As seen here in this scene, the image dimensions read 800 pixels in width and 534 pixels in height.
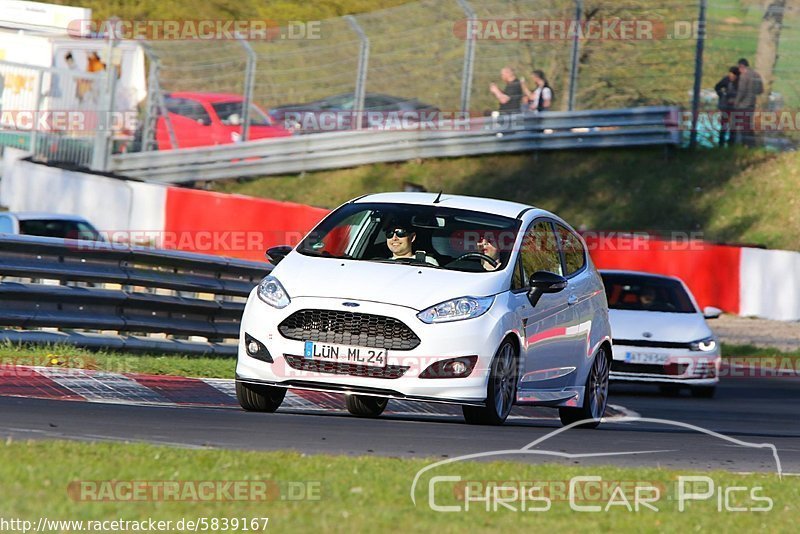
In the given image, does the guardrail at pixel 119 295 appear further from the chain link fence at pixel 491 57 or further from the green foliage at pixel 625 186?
the chain link fence at pixel 491 57

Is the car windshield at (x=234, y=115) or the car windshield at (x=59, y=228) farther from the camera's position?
the car windshield at (x=234, y=115)

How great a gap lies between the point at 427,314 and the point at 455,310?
208 mm

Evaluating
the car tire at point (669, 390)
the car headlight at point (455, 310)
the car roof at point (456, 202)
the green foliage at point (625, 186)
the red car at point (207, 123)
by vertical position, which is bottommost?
the car tire at point (669, 390)

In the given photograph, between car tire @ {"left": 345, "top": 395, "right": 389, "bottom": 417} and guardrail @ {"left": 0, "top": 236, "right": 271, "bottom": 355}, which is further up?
guardrail @ {"left": 0, "top": 236, "right": 271, "bottom": 355}

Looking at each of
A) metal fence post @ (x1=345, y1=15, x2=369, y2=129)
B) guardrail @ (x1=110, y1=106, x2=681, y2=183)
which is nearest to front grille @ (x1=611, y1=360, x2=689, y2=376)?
guardrail @ (x1=110, y1=106, x2=681, y2=183)

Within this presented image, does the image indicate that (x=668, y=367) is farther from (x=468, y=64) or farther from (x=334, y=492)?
(x=468, y=64)

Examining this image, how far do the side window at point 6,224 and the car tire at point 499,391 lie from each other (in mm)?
10611

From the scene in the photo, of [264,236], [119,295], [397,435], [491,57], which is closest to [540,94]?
[491,57]

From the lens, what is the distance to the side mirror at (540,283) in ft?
36.0

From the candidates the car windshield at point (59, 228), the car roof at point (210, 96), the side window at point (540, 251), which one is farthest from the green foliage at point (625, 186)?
the side window at point (540, 251)

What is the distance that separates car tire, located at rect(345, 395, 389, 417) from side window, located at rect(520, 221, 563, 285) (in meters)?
1.52

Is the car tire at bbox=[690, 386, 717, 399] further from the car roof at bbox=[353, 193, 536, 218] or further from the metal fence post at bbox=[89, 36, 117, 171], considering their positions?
the metal fence post at bbox=[89, 36, 117, 171]

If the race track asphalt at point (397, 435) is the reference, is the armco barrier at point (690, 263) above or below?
above

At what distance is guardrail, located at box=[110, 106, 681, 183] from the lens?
32062mm
